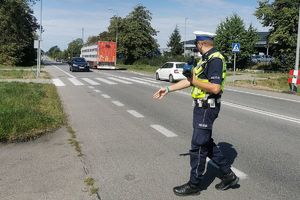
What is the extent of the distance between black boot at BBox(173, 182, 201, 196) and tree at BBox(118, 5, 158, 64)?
69.3m

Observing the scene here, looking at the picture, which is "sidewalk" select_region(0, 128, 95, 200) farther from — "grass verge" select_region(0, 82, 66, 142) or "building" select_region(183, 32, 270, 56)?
"building" select_region(183, 32, 270, 56)

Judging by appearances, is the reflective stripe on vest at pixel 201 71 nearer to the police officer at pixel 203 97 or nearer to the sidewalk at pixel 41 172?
the police officer at pixel 203 97

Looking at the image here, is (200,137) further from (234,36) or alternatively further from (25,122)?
(234,36)

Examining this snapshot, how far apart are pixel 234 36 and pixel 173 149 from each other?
42632mm

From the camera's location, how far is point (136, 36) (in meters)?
73.2

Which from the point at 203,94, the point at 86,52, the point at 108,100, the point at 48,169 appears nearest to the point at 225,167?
the point at 203,94

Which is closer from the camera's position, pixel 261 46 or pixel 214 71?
pixel 214 71

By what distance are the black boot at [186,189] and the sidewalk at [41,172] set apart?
972 millimetres

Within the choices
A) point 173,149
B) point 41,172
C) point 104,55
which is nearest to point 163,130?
point 173,149

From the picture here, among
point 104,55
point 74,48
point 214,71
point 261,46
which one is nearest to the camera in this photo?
point 214,71

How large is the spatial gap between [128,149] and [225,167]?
A: 2370 mm

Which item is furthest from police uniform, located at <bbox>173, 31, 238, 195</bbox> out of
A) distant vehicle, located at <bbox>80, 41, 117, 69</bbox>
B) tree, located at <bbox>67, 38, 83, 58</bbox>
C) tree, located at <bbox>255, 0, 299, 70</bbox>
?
tree, located at <bbox>67, 38, 83, 58</bbox>

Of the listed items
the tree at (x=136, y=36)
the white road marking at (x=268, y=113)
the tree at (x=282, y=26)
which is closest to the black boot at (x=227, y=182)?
the white road marking at (x=268, y=113)

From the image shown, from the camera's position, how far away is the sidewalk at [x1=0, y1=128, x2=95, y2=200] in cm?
475
